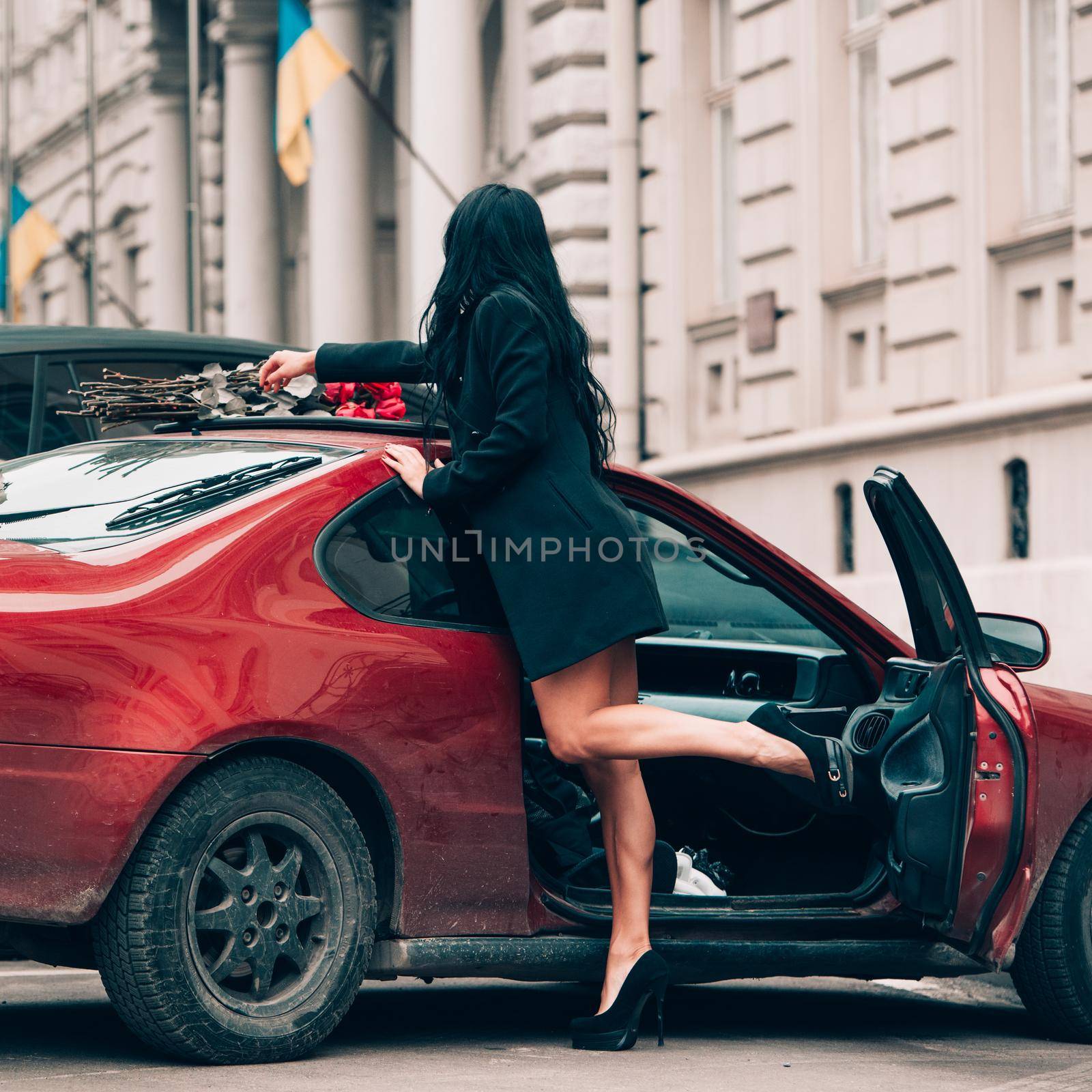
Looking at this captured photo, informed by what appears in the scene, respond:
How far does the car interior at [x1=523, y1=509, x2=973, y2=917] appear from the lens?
473 centimetres

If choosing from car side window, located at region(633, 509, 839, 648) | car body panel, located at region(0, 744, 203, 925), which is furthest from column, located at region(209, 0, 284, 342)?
car body panel, located at region(0, 744, 203, 925)

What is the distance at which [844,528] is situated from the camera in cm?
1341

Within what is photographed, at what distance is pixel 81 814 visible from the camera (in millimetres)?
4047

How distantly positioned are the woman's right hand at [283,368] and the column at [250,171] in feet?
63.7

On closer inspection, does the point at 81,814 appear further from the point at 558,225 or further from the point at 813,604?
the point at 558,225

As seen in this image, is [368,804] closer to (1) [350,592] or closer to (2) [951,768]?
(1) [350,592]

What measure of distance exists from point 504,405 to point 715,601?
1.19m

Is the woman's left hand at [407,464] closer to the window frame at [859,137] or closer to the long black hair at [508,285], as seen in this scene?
the long black hair at [508,285]

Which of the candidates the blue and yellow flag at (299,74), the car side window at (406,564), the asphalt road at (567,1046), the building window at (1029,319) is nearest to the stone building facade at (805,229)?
the building window at (1029,319)

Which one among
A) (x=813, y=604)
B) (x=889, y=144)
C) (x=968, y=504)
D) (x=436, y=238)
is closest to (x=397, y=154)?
(x=436, y=238)

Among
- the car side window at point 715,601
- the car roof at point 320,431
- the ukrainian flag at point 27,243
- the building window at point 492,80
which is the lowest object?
the car side window at point 715,601

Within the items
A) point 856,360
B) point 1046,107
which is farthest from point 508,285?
point 856,360

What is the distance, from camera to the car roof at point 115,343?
666 cm

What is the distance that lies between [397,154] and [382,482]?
18.0m
